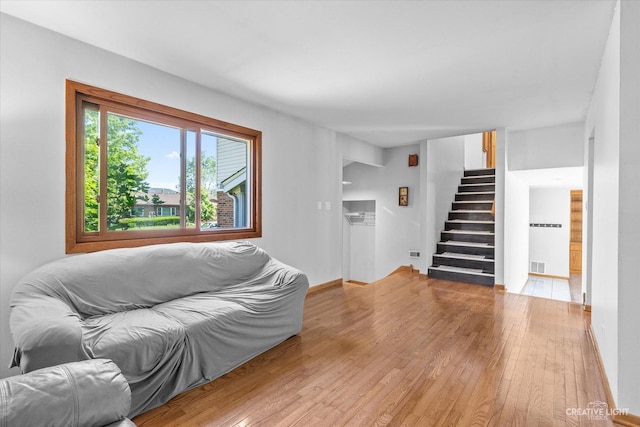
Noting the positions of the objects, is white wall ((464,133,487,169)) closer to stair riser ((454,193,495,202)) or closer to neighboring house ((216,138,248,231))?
stair riser ((454,193,495,202))

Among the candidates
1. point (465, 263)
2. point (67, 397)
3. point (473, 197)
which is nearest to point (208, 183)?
point (67, 397)

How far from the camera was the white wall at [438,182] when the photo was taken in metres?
6.02

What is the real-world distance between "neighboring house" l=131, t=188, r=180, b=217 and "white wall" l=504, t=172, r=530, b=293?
4.82m

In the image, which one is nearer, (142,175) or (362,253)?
(142,175)

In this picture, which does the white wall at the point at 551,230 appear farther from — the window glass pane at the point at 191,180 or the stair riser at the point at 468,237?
the window glass pane at the point at 191,180

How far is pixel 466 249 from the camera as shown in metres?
5.91

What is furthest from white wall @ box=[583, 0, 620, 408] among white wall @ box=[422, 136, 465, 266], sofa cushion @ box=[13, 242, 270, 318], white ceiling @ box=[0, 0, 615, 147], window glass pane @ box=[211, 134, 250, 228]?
window glass pane @ box=[211, 134, 250, 228]

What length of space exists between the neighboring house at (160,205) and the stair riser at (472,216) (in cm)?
543

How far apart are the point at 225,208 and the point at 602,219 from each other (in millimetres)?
3541

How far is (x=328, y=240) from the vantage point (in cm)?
520

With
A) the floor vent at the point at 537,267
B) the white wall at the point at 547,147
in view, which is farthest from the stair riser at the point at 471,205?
the floor vent at the point at 537,267

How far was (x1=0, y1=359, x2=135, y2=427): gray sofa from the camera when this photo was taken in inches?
43.0

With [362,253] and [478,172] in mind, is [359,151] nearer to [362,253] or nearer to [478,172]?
[362,253]

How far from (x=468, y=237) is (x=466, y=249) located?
287 mm
